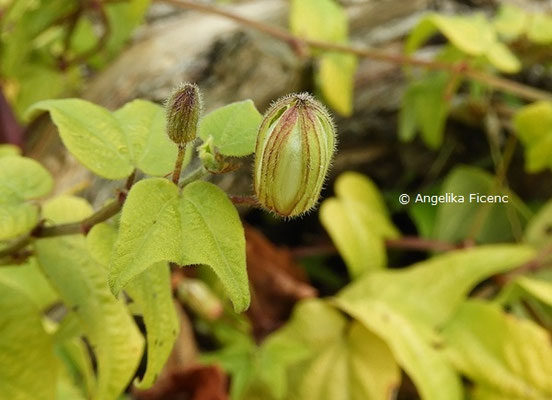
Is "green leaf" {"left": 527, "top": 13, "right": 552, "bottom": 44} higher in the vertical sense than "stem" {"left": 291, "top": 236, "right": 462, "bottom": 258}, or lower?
higher

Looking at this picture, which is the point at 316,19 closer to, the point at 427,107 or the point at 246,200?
the point at 427,107

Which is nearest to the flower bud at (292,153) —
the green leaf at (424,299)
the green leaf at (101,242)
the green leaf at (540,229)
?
the green leaf at (101,242)

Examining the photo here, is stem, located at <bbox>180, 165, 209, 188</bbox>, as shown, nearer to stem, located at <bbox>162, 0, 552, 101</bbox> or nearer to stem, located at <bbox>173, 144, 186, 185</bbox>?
stem, located at <bbox>173, 144, 186, 185</bbox>

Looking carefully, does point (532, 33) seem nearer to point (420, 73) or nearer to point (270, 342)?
point (420, 73)

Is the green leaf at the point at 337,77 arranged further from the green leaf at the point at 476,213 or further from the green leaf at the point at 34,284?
the green leaf at the point at 34,284

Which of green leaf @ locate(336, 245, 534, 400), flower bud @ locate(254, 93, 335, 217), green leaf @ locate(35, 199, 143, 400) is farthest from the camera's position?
green leaf @ locate(336, 245, 534, 400)

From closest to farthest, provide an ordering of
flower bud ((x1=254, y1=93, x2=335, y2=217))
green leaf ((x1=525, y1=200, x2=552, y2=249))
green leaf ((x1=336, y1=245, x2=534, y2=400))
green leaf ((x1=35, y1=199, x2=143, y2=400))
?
flower bud ((x1=254, y1=93, x2=335, y2=217)) < green leaf ((x1=35, y1=199, x2=143, y2=400)) < green leaf ((x1=336, y1=245, x2=534, y2=400)) < green leaf ((x1=525, y1=200, x2=552, y2=249))

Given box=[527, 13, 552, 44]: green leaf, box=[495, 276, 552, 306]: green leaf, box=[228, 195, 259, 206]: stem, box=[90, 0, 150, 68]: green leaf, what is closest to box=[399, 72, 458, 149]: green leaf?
box=[527, 13, 552, 44]: green leaf
